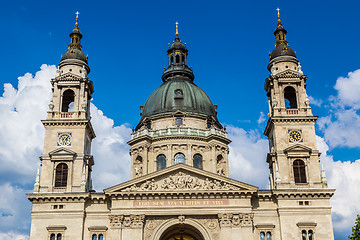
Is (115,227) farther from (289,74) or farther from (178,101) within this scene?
(289,74)

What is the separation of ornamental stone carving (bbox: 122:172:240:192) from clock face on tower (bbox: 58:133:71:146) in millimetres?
8360

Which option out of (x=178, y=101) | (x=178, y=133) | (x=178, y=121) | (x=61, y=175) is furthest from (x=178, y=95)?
(x=61, y=175)

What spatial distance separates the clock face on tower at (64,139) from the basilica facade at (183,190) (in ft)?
0.34

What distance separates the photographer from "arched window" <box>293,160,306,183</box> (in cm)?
4891

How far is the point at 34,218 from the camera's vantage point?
151 ft

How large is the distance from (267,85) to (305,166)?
1064 cm

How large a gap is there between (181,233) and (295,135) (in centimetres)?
1557

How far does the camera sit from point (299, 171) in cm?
4909

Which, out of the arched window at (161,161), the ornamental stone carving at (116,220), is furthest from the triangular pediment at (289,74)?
the ornamental stone carving at (116,220)

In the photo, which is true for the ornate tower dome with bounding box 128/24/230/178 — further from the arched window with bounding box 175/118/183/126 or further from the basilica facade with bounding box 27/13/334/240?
the basilica facade with bounding box 27/13/334/240

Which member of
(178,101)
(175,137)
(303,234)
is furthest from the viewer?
(178,101)

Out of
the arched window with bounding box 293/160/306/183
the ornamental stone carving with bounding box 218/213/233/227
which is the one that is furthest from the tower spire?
the arched window with bounding box 293/160/306/183

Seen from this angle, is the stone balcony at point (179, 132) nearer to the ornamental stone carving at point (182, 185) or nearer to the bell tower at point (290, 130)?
the bell tower at point (290, 130)

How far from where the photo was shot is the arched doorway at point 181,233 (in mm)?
46969
